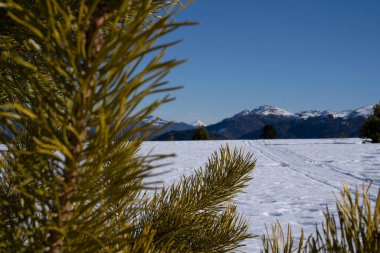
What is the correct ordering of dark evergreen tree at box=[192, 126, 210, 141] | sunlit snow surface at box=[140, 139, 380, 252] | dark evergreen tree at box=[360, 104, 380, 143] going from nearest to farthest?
sunlit snow surface at box=[140, 139, 380, 252]
dark evergreen tree at box=[360, 104, 380, 143]
dark evergreen tree at box=[192, 126, 210, 141]

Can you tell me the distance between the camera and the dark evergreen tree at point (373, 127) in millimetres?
28270

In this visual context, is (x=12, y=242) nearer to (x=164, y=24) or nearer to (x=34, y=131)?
(x=34, y=131)

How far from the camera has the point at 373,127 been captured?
94.2ft

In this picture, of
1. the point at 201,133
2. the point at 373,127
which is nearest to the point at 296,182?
the point at 373,127

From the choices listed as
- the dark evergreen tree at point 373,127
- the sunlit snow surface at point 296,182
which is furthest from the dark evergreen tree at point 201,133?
the dark evergreen tree at point 373,127

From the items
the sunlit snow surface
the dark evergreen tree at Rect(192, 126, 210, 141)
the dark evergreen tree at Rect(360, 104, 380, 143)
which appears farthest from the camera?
the dark evergreen tree at Rect(192, 126, 210, 141)

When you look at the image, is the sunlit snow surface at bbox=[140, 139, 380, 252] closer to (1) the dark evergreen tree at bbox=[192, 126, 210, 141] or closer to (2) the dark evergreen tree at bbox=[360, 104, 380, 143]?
(2) the dark evergreen tree at bbox=[360, 104, 380, 143]

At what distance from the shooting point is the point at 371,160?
1956cm

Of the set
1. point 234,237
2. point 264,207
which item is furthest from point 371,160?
point 234,237

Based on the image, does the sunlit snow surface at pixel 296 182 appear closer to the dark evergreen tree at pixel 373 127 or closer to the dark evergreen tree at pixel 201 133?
the dark evergreen tree at pixel 373 127

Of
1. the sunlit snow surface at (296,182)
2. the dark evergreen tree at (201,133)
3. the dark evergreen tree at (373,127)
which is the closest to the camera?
the sunlit snow surface at (296,182)

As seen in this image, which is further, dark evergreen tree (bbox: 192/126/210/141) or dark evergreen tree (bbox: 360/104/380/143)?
dark evergreen tree (bbox: 192/126/210/141)

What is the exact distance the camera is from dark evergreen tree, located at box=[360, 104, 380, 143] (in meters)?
28.3

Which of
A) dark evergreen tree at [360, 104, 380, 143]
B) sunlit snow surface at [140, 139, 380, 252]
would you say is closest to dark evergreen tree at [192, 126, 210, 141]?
sunlit snow surface at [140, 139, 380, 252]
